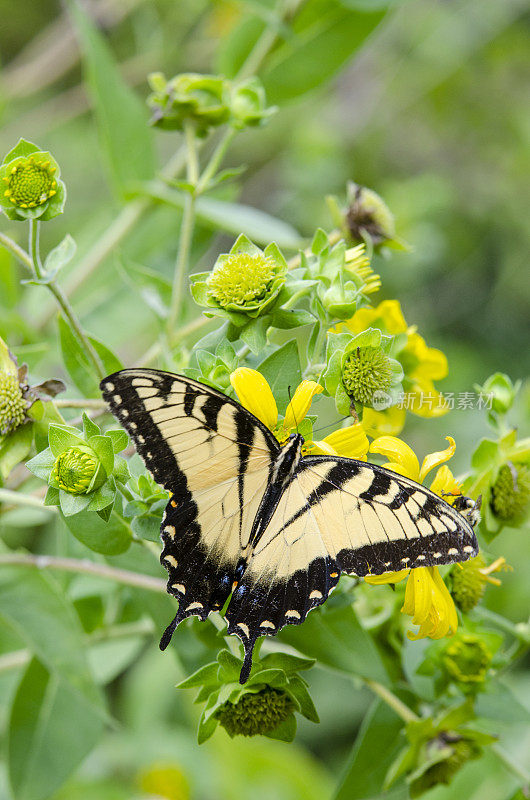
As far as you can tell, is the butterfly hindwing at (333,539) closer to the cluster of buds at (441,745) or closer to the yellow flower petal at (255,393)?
the yellow flower petal at (255,393)

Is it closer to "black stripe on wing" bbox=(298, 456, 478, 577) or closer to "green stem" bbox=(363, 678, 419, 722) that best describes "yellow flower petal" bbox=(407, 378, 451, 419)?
"black stripe on wing" bbox=(298, 456, 478, 577)

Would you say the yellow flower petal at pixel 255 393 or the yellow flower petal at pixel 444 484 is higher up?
the yellow flower petal at pixel 255 393

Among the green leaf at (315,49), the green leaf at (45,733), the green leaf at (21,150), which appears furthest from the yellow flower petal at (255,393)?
the green leaf at (315,49)

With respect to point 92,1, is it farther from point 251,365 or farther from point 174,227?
point 251,365

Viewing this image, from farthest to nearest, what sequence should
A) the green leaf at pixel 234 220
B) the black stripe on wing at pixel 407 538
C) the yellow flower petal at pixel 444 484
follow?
the green leaf at pixel 234 220 < the yellow flower petal at pixel 444 484 < the black stripe on wing at pixel 407 538

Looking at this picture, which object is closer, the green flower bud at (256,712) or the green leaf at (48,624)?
the green flower bud at (256,712)

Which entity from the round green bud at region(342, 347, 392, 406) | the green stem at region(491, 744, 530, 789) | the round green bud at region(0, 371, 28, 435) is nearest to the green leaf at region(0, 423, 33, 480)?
the round green bud at region(0, 371, 28, 435)

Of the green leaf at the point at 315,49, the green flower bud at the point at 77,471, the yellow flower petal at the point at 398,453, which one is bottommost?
the yellow flower petal at the point at 398,453

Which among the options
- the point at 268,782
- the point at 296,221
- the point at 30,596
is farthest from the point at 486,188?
the point at 30,596
